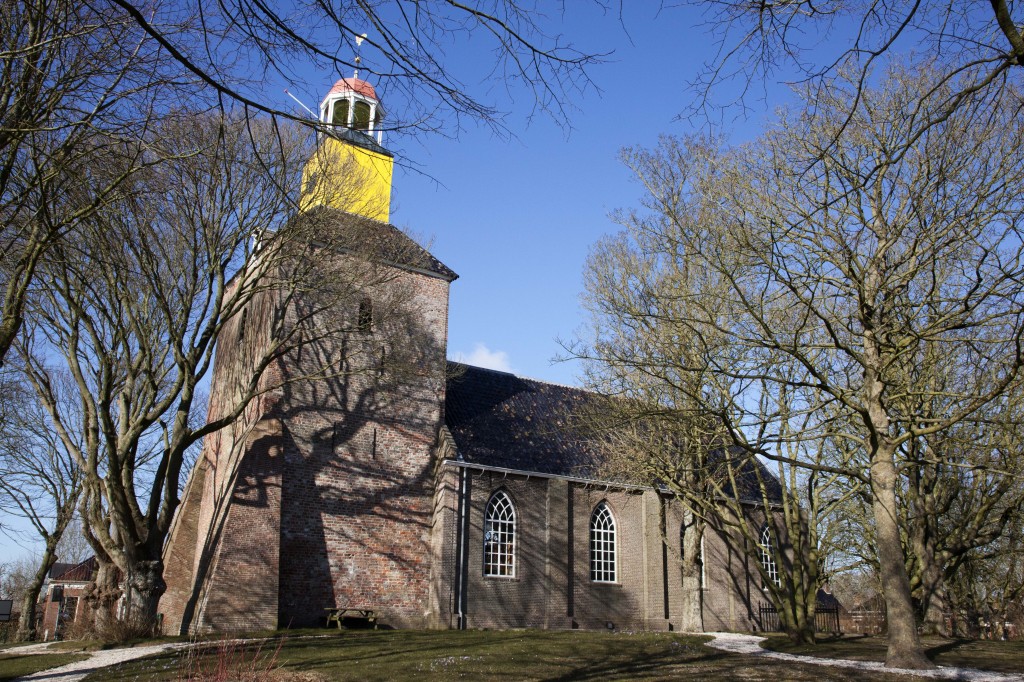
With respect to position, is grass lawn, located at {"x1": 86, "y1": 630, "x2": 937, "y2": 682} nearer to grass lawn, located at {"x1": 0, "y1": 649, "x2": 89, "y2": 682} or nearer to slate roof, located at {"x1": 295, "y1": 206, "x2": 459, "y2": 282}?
grass lawn, located at {"x1": 0, "y1": 649, "x2": 89, "y2": 682}

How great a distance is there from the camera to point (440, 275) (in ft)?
80.9

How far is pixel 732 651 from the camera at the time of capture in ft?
47.2

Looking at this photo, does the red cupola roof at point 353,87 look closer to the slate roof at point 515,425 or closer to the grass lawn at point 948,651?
the slate roof at point 515,425

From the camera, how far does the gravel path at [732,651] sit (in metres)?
10.2

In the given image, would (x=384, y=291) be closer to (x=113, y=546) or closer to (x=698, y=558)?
(x=113, y=546)

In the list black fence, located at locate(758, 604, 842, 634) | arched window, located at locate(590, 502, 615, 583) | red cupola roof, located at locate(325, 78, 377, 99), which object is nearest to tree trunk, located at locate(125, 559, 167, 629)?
red cupola roof, located at locate(325, 78, 377, 99)

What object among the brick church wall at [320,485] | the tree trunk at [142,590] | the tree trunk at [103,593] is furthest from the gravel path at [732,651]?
the brick church wall at [320,485]

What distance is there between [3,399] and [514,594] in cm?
1799

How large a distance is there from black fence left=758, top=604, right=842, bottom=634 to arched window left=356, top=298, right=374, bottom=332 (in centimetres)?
1592

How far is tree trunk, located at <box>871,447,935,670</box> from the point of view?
1103 cm

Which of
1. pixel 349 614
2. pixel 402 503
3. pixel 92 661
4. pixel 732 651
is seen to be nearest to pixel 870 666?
pixel 732 651

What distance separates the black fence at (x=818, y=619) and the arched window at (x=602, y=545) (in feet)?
18.1

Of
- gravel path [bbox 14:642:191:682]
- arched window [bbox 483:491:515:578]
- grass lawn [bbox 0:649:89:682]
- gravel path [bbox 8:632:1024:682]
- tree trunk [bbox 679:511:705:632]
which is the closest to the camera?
gravel path [bbox 8:632:1024:682]

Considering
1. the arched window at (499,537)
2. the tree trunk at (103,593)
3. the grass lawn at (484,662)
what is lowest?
the grass lawn at (484,662)
